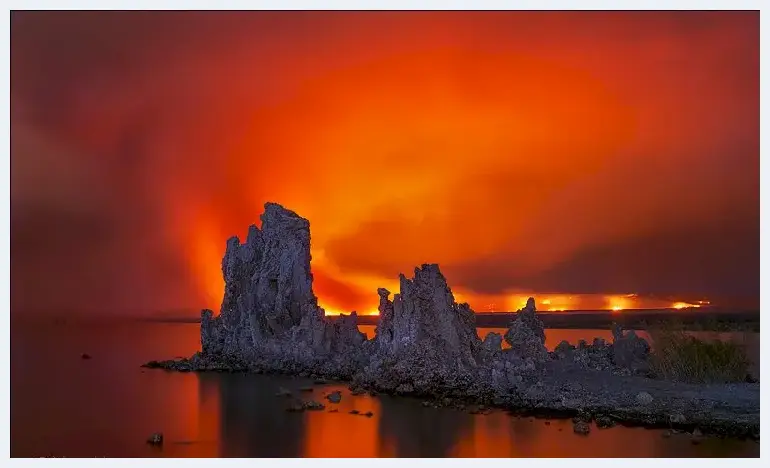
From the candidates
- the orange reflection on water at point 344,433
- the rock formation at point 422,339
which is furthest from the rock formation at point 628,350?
the orange reflection on water at point 344,433

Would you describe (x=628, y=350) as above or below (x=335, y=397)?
above

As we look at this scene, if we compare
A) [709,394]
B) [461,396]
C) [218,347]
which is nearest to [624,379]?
[709,394]

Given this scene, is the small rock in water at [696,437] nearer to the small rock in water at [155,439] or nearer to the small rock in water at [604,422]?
Answer: the small rock in water at [604,422]

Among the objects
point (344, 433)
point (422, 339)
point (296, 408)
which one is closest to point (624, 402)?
point (422, 339)

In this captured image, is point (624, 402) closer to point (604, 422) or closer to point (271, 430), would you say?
point (604, 422)

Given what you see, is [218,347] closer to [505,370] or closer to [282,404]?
[282,404]

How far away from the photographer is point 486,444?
14.1 meters

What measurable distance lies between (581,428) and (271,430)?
7.92 meters

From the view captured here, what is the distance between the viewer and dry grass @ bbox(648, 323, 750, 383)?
1916 centimetres

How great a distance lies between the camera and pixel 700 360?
19.4 meters

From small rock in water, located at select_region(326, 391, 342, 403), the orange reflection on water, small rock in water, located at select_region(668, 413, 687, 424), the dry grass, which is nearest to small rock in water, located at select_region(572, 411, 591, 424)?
small rock in water, located at select_region(668, 413, 687, 424)

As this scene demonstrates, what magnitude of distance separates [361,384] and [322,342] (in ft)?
20.3

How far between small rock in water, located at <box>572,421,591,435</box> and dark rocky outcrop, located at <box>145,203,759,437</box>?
68 millimetres

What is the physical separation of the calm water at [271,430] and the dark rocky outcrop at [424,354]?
1.03 m
